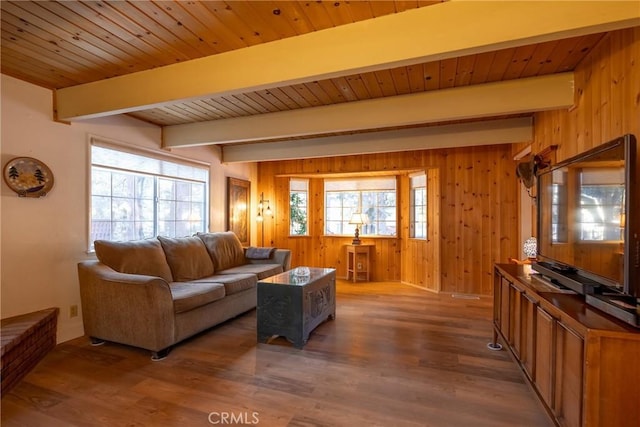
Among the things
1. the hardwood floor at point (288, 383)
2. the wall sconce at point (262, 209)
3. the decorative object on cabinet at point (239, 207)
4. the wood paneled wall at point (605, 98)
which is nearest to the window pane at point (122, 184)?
the hardwood floor at point (288, 383)

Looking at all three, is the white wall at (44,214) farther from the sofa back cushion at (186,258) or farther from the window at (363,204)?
the window at (363,204)

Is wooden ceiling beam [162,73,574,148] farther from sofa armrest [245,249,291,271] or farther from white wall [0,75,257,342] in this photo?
sofa armrest [245,249,291,271]

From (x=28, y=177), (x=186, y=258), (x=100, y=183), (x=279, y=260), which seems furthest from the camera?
(x=279, y=260)

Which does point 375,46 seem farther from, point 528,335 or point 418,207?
point 418,207

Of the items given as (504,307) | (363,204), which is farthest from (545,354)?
(363,204)

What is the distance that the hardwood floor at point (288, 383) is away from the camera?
1.86m

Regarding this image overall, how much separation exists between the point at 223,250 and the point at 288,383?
255 cm

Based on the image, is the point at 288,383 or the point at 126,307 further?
the point at 126,307

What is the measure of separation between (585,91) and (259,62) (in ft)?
7.97

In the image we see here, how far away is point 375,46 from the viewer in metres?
1.83

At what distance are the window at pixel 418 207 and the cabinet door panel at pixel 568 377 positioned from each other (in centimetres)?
373

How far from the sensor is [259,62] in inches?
83.4

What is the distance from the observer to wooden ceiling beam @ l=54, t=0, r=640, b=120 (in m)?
1.51

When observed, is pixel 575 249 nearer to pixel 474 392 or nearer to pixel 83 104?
pixel 474 392
